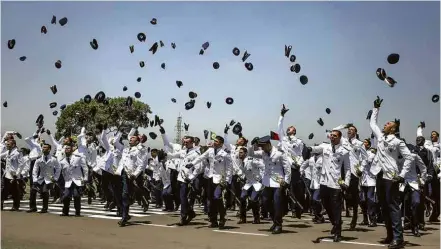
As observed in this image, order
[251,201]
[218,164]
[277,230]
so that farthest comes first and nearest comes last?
1. [251,201]
2. [218,164]
3. [277,230]

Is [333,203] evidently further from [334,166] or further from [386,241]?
[386,241]

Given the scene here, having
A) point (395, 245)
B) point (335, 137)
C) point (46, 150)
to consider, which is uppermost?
point (46, 150)

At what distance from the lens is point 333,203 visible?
33.1 ft

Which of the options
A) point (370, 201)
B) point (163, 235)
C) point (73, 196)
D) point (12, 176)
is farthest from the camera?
point (12, 176)

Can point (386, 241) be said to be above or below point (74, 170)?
below

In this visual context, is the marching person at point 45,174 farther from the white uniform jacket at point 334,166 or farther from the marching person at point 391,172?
the marching person at point 391,172

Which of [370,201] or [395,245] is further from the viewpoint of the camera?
[370,201]

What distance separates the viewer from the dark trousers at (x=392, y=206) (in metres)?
9.16

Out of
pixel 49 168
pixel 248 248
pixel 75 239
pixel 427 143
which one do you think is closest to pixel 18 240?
pixel 75 239

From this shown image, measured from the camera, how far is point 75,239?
10094 mm

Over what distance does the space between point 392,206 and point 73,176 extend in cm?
900

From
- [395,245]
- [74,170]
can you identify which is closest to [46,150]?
[74,170]

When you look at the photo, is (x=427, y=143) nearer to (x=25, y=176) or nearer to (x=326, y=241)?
(x=326, y=241)

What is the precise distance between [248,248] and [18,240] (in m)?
4.15
